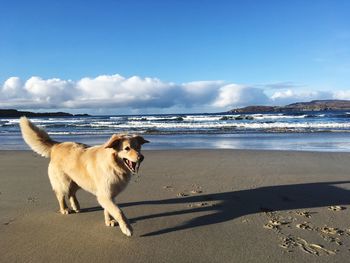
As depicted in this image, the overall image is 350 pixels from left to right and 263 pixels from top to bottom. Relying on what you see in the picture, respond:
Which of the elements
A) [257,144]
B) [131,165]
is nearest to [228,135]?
[257,144]

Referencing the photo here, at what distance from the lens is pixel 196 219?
489 cm

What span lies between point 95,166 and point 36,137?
139 centimetres

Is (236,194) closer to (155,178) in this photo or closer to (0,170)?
(155,178)

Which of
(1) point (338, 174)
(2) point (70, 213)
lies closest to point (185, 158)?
(1) point (338, 174)

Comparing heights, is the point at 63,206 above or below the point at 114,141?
below

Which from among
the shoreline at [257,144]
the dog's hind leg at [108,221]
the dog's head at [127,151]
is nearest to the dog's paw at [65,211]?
the dog's hind leg at [108,221]

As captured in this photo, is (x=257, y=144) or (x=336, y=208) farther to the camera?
(x=257, y=144)

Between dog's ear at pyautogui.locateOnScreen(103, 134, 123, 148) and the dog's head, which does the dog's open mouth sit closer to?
the dog's head

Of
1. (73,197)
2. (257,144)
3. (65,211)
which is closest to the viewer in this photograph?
(65,211)

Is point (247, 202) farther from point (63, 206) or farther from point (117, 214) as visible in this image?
point (63, 206)

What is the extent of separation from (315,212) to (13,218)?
13.1 feet

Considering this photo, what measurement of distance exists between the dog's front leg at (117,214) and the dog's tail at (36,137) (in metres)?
1.53

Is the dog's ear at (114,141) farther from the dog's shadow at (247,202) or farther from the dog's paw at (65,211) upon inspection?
the dog's paw at (65,211)

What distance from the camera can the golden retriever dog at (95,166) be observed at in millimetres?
4449
